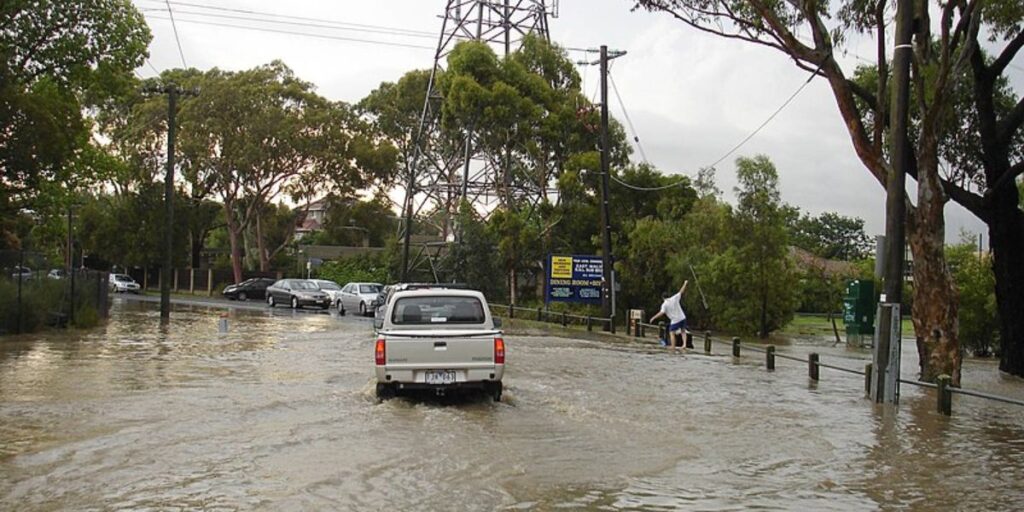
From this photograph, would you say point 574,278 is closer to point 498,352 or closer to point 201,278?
point 498,352

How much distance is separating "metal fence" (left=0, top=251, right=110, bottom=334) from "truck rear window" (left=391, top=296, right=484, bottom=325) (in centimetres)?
1519

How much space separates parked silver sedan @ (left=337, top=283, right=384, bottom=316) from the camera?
41.2 m

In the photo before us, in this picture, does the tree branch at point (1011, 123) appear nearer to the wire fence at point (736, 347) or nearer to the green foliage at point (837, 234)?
the wire fence at point (736, 347)

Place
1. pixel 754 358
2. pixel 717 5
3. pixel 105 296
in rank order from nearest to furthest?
1. pixel 717 5
2. pixel 754 358
3. pixel 105 296

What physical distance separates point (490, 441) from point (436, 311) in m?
3.55

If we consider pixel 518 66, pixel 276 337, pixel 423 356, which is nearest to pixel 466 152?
pixel 518 66

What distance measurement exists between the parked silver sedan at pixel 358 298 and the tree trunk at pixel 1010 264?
83.5 ft

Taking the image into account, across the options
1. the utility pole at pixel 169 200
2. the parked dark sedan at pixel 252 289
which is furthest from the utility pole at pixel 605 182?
the parked dark sedan at pixel 252 289

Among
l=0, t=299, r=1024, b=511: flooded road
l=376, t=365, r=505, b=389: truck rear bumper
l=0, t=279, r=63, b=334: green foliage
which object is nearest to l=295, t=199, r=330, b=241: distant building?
l=0, t=279, r=63, b=334: green foliage

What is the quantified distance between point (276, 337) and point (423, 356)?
1457cm

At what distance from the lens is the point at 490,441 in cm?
1110

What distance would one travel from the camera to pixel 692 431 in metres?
12.4

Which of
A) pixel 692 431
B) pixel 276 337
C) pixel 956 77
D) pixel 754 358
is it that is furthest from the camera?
pixel 276 337

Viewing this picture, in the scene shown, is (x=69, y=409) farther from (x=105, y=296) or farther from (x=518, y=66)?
(x=518, y=66)
